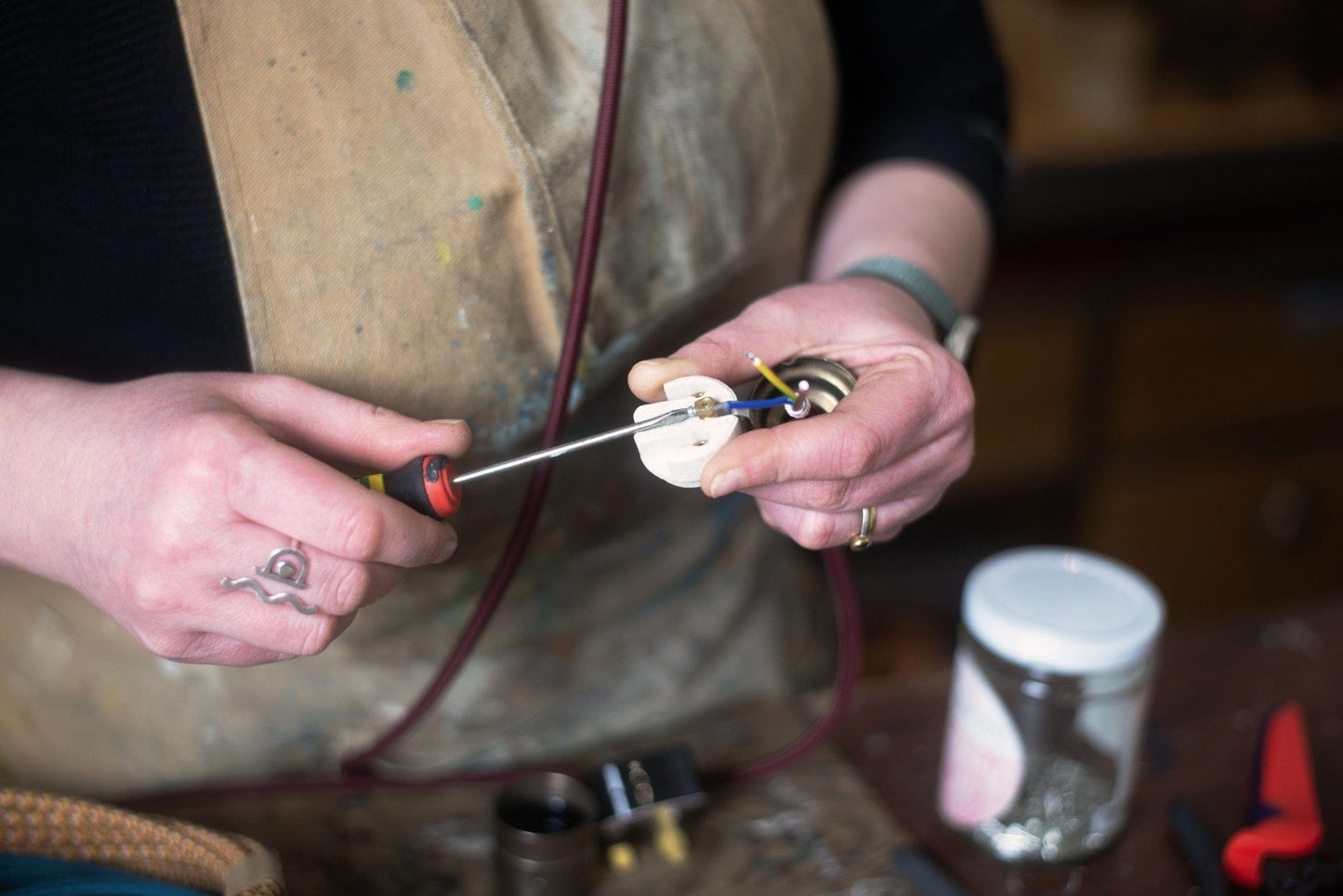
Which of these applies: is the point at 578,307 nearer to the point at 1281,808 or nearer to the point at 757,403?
the point at 757,403

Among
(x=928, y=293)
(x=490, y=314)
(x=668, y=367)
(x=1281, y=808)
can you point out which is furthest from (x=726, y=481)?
(x=1281, y=808)

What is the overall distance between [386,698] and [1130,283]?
1.58 metres

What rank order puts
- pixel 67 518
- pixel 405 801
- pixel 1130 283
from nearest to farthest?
pixel 67 518 < pixel 405 801 < pixel 1130 283

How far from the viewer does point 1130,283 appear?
6.12 ft

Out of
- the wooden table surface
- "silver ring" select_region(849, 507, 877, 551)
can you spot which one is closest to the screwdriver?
"silver ring" select_region(849, 507, 877, 551)

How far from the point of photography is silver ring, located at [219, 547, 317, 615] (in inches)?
18.5

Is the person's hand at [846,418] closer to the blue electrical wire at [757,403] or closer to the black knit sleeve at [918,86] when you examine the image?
the blue electrical wire at [757,403]

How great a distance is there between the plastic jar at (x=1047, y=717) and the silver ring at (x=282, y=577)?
40cm

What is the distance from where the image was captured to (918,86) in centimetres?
88

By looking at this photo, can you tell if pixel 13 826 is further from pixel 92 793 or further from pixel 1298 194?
pixel 1298 194

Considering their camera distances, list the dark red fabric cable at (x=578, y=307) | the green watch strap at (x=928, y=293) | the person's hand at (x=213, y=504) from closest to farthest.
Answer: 1. the person's hand at (x=213, y=504)
2. the dark red fabric cable at (x=578, y=307)
3. the green watch strap at (x=928, y=293)

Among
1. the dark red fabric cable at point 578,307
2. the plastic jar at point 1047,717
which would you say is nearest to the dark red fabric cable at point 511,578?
the dark red fabric cable at point 578,307

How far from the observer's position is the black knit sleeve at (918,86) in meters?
0.85

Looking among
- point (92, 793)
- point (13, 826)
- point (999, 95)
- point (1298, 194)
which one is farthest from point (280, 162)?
point (1298, 194)
